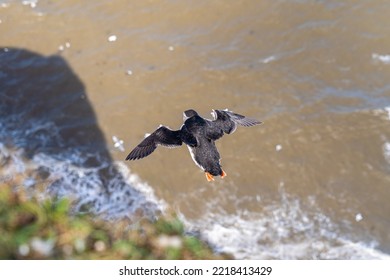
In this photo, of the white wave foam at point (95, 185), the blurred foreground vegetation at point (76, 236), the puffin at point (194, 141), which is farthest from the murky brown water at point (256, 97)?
the puffin at point (194, 141)

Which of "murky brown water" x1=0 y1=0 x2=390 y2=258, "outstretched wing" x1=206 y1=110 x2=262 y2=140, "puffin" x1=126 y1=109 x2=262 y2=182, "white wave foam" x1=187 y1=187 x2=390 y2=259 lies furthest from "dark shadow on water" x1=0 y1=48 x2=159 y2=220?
"outstretched wing" x1=206 y1=110 x2=262 y2=140

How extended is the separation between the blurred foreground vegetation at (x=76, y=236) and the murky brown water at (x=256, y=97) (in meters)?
0.60

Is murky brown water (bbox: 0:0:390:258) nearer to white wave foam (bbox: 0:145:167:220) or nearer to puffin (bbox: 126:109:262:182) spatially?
white wave foam (bbox: 0:145:167:220)

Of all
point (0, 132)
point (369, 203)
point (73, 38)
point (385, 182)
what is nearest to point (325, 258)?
point (369, 203)

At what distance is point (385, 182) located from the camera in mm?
7242

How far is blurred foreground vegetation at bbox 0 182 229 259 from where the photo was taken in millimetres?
6141

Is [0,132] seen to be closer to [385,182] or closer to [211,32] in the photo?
[211,32]

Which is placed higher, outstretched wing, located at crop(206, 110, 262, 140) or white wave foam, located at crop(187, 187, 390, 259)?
outstretched wing, located at crop(206, 110, 262, 140)

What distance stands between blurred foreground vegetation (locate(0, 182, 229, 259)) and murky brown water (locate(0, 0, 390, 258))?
60cm

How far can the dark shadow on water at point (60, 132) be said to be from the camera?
776 centimetres

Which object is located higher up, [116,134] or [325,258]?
[116,134]

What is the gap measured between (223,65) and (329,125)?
2.63m

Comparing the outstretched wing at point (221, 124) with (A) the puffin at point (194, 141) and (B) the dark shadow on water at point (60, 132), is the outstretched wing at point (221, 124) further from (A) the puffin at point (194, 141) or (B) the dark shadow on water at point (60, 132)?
(B) the dark shadow on water at point (60, 132)

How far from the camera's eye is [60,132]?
8633 millimetres
